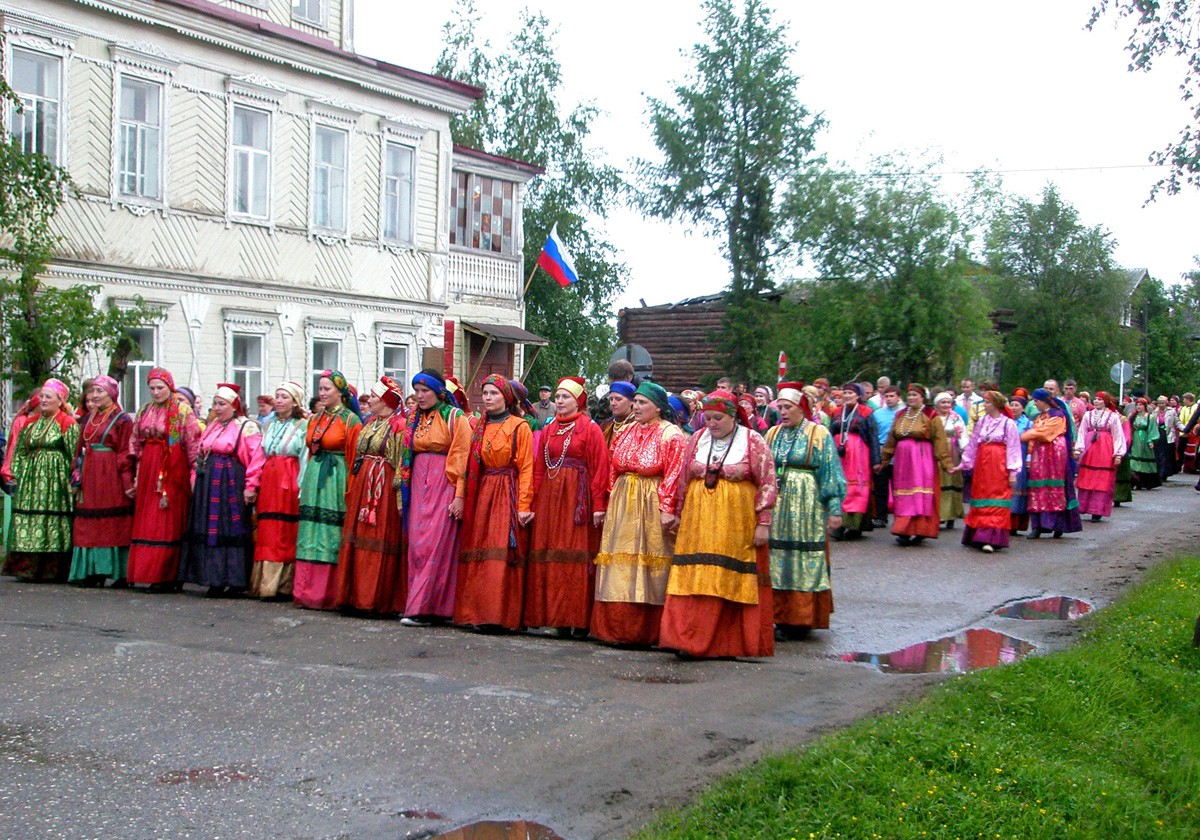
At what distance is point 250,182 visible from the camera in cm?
2273

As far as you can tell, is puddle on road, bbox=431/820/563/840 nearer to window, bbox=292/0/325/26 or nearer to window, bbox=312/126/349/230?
window, bbox=312/126/349/230

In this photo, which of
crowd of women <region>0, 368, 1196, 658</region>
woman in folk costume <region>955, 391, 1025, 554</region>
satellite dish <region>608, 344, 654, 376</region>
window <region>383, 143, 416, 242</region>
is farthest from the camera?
window <region>383, 143, 416, 242</region>

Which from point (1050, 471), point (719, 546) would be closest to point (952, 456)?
point (1050, 471)

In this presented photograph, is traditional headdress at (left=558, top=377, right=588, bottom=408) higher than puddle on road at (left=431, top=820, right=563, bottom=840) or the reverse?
higher

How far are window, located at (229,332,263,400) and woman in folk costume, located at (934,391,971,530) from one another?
1175 centimetres

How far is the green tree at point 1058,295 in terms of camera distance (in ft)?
167

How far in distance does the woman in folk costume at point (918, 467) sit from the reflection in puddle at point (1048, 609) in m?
3.74

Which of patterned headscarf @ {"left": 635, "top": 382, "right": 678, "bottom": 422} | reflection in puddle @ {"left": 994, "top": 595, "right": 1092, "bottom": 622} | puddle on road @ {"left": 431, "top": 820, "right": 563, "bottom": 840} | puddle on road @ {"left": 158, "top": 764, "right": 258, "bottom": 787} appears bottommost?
puddle on road @ {"left": 431, "top": 820, "right": 563, "bottom": 840}

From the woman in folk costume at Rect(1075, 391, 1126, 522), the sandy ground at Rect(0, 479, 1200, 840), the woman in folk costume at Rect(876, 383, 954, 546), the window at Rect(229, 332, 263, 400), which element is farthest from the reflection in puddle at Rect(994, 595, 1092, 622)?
the window at Rect(229, 332, 263, 400)

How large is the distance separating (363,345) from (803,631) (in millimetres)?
16495

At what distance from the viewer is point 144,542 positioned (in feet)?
38.2

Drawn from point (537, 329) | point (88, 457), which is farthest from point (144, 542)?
point (537, 329)

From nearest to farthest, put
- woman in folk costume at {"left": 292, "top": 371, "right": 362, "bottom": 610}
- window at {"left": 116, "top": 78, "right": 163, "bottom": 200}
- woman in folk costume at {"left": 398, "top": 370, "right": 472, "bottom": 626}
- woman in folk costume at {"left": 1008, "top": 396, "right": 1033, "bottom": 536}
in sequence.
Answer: woman in folk costume at {"left": 398, "top": 370, "right": 472, "bottom": 626}
woman in folk costume at {"left": 292, "top": 371, "right": 362, "bottom": 610}
woman in folk costume at {"left": 1008, "top": 396, "right": 1033, "bottom": 536}
window at {"left": 116, "top": 78, "right": 163, "bottom": 200}

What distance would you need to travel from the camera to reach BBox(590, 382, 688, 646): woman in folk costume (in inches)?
349
